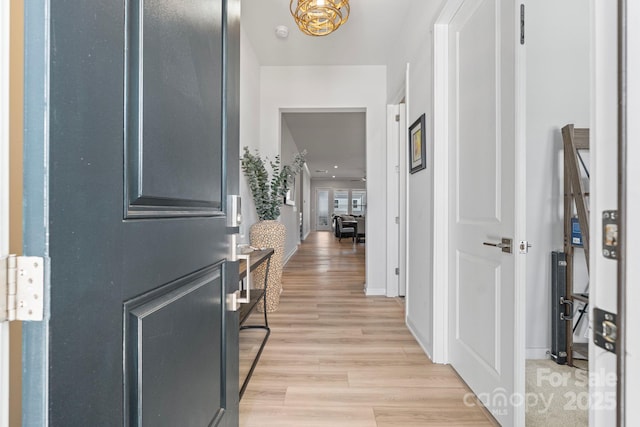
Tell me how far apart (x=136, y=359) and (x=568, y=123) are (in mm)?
2760

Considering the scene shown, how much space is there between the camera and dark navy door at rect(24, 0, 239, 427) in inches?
16.4

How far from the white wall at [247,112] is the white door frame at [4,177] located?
2356mm

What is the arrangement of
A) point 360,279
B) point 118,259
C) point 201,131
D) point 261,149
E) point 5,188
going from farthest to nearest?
1. point 360,279
2. point 261,149
3. point 201,131
4. point 118,259
5. point 5,188

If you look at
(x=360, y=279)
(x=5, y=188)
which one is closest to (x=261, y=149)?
(x=360, y=279)

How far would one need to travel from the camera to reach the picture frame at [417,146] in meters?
2.22

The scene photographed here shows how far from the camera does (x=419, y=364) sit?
1.98 meters

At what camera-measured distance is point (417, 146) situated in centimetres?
238

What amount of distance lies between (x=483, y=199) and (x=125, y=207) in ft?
5.27

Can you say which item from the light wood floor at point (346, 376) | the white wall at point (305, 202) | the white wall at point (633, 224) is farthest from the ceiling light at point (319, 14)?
the white wall at point (305, 202)

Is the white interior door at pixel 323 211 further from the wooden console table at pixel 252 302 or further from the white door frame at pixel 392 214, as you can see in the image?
the wooden console table at pixel 252 302

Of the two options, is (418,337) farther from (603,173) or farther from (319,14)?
(319,14)

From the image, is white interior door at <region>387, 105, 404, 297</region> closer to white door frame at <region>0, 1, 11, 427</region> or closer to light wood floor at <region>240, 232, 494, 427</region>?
light wood floor at <region>240, 232, 494, 427</region>

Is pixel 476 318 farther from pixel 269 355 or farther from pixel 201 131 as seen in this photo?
pixel 201 131

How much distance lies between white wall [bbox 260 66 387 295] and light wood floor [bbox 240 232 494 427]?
2.91 feet
